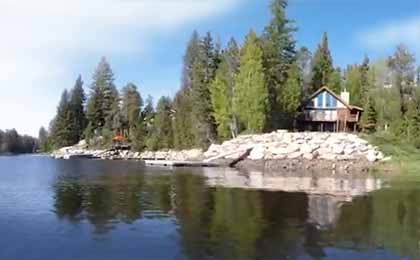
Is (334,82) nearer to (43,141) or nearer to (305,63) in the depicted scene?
(305,63)

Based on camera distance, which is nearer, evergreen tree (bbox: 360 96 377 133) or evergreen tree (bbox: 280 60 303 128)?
evergreen tree (bbox: 360 96 377 133)

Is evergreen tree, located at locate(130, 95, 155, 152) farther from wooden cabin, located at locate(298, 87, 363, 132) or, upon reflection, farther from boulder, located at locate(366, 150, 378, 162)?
boulder, located at locate(366, 150, 378, 162)

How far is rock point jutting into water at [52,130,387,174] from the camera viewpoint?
5831cm

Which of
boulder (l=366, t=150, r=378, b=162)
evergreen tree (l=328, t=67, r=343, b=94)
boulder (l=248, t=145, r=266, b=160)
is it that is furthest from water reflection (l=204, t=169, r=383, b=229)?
evergreen tree (l=328, t=67, r=343, b=94)

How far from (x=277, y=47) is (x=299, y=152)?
24.7 m

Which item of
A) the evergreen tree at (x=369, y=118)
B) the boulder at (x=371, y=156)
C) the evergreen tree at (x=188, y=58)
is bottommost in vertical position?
the boulder at (x=371, y=156)

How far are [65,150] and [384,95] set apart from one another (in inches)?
3192

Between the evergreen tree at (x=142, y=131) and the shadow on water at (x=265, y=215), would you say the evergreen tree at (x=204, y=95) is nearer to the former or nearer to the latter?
the evergreen tree at (x=142, y=131)

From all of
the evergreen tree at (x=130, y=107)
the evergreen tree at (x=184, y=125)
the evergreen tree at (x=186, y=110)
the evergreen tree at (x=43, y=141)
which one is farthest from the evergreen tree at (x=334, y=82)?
the evergreen tree at (x=43, y=141)

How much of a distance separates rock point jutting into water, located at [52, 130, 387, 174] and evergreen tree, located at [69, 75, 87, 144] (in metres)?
71.6

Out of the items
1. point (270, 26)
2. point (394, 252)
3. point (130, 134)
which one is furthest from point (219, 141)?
point (394, 252)

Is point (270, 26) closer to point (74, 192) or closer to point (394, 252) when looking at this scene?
point (74, 192)

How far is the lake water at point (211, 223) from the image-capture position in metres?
16.1

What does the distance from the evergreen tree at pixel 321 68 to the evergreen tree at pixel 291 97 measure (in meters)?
12.1
